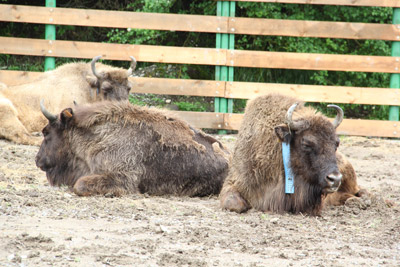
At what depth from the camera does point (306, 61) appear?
12.4 m

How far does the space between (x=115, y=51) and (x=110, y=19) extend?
65 centimetres

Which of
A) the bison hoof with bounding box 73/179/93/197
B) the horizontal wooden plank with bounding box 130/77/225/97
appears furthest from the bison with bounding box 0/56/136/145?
the bison hoof with bounding box 73/179/93/197

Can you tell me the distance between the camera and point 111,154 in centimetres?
702

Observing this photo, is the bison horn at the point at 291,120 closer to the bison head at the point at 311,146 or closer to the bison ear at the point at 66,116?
the bison head at the point at 311,146

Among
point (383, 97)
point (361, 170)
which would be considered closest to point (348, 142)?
point (383, 97)

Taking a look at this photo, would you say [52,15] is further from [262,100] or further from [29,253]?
[29,253]

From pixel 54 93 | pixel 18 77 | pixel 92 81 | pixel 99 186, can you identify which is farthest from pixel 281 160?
pixel 18 77

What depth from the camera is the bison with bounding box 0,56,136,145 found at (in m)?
10.9

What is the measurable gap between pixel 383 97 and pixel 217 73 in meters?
3.41

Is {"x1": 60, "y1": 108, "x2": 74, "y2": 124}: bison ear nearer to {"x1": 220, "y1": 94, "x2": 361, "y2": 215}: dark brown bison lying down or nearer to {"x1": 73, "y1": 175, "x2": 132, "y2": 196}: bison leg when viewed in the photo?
{"x1": 73, "y1": 175, "x2": 132, "y2": 196}: bison leg

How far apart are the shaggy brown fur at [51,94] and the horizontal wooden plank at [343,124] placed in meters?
1.87

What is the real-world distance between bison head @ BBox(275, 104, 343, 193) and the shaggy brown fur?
511 centimetres

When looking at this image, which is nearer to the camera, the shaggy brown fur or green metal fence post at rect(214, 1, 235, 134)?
the shaggy brown fur

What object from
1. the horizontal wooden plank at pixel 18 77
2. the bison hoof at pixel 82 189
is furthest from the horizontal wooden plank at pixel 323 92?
the bison hoof at pixel 82 189
